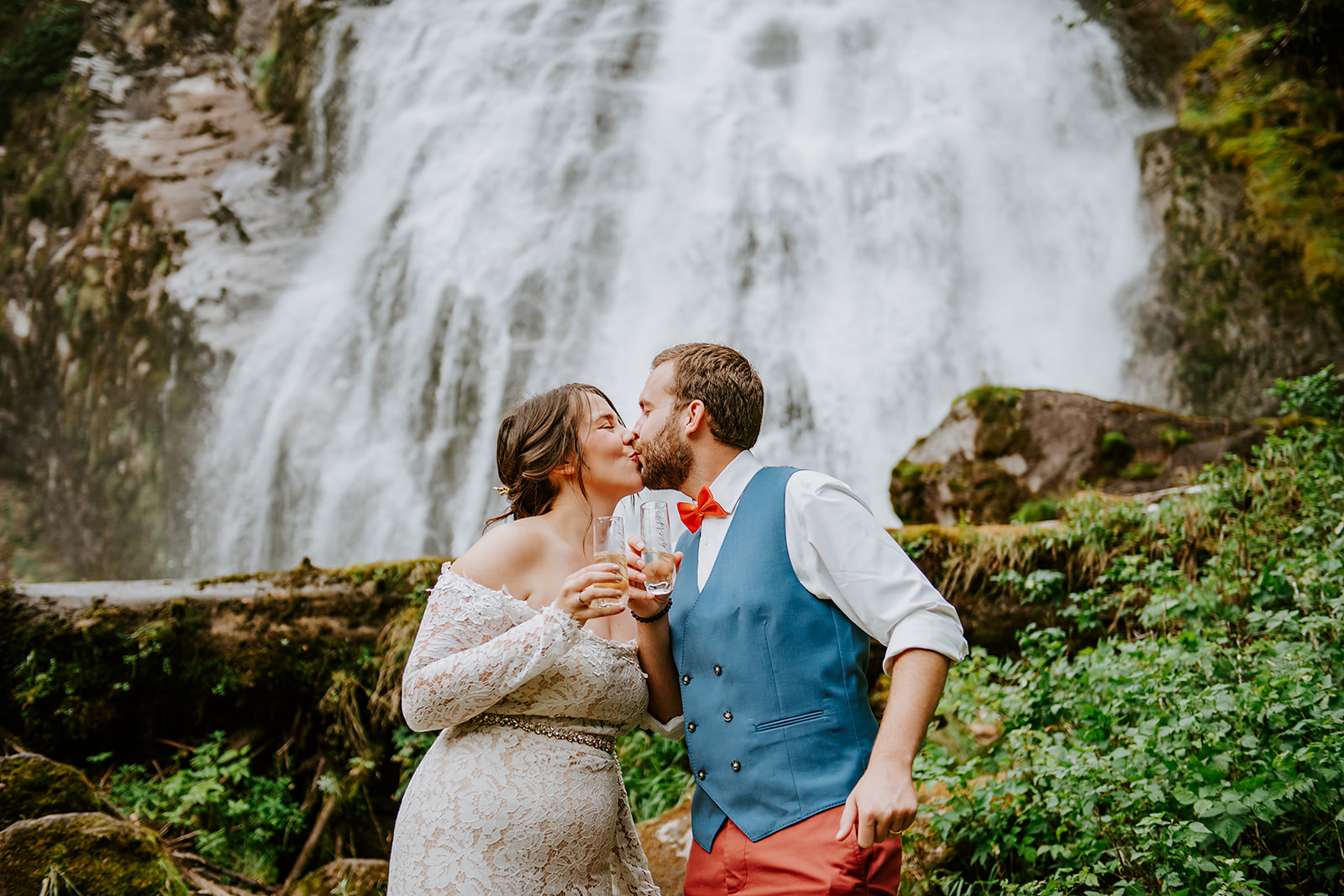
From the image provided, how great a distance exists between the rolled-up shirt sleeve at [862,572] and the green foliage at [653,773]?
110 inches

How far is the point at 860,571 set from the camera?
1829 millimetres

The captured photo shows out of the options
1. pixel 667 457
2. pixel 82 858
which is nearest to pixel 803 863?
pixel 667 457

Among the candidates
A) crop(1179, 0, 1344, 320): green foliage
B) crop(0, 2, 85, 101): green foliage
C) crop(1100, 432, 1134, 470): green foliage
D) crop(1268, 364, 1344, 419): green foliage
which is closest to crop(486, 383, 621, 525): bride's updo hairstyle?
crop(1268, 364, 1344, 419): green foliage

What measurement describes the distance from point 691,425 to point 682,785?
2.99m

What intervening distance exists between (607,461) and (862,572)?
0.94 m

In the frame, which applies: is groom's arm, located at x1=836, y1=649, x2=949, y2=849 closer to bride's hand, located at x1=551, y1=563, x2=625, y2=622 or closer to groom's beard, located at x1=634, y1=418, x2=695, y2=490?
bride's hand, located at x1=551, y1=563, x2=625, y2=622

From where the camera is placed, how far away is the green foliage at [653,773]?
176 inches

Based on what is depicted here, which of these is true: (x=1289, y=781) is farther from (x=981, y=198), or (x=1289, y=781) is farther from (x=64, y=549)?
(x=64, y=549)

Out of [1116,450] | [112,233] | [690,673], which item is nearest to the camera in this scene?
[690,673]

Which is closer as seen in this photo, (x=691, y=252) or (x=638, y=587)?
(x=638, y=587)

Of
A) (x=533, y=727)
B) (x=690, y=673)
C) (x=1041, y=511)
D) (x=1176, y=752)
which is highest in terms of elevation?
(x=690, y=673)

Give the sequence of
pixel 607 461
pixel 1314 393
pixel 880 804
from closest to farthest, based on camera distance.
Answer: pixel 880 804
pixel 607 461
pixel 1314 393

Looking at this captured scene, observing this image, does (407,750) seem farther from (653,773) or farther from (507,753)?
(507,753)

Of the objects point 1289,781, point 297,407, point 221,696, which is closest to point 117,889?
point 221,696
